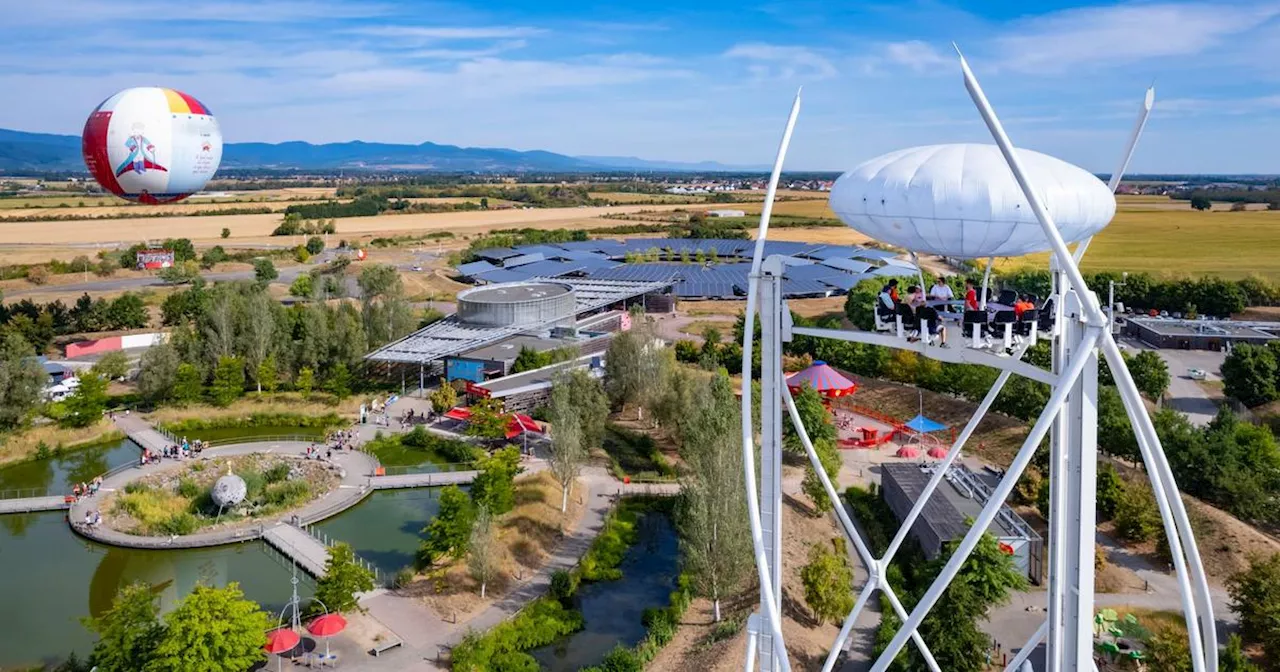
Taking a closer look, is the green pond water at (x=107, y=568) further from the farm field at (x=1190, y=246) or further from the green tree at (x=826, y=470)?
the farm field at (x=1190, y=246)

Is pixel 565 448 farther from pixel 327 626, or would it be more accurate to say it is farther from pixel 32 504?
pixel 32 504

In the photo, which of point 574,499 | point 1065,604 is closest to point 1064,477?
point 1065,604

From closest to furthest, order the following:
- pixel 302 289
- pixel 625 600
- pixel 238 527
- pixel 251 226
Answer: pixel 625 600, pixel 238 527, pixel 302 289, pixel 251 226

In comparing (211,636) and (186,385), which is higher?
(211,636)

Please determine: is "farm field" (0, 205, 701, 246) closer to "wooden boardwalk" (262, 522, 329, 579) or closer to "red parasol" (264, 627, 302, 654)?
"wooden boardwalk" (262, 522, 329, 579)

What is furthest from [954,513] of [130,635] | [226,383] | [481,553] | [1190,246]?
[1190,246]

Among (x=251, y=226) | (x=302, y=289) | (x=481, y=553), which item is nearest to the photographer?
(x=481, y=553)

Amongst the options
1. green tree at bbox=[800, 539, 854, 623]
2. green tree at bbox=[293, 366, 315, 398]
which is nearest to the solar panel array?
green tree at bbox=[293, 366, 315, 398]
